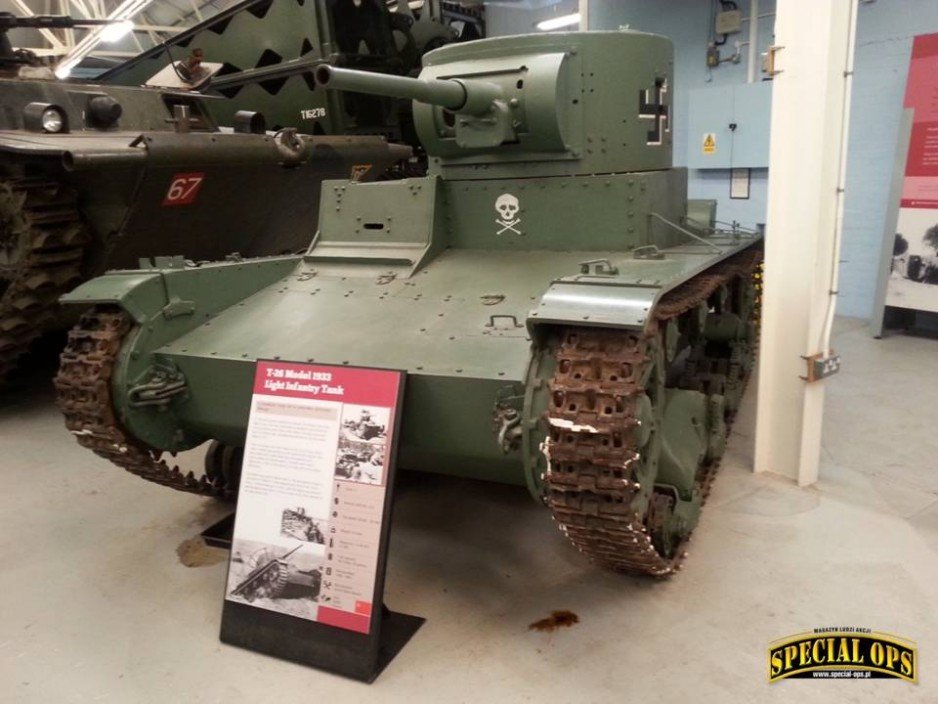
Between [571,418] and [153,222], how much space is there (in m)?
4.42

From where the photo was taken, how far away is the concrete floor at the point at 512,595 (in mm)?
2896

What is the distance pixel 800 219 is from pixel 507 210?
1.51 m

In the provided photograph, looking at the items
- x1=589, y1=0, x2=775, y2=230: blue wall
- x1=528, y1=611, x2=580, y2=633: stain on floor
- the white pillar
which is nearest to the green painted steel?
the white pillar

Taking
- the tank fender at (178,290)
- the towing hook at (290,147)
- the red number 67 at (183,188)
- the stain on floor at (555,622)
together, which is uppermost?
the towing hook at (290,147)

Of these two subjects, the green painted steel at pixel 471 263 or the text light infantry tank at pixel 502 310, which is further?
the green painted steel at pixel 471 263

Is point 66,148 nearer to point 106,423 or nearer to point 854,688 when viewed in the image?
point 106,423

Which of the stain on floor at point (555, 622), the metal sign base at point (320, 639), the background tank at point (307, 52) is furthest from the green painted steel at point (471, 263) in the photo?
the background tank at point (307, 52)

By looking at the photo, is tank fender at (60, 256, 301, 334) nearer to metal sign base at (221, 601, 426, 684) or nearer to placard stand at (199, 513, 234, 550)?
placard stand at (199, 513, 234, 550)

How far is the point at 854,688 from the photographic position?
276 centimetres

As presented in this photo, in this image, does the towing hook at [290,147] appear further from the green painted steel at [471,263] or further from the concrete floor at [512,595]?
the concrete floor at [512,595]

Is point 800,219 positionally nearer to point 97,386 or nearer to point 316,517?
point 316,517

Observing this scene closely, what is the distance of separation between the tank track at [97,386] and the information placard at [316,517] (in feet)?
2.59

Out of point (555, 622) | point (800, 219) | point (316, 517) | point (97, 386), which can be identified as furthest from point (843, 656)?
point (97, 386)

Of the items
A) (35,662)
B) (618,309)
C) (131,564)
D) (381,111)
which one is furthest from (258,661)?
(381,111)
